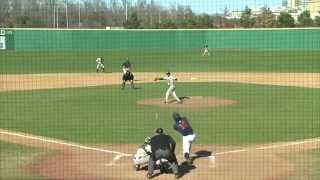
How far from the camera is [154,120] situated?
Answer: 55.1 ft

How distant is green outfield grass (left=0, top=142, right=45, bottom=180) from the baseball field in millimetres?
20

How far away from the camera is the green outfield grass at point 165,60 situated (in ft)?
122

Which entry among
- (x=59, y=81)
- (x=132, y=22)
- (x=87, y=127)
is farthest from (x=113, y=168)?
(x=132, y=22)

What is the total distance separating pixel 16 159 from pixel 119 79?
18.6m

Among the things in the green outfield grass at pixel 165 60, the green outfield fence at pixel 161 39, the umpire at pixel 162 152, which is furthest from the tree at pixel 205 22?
the umpire at pixel 162 152

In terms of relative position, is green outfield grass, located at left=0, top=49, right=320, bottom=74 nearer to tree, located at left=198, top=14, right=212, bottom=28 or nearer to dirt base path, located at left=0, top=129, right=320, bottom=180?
tree, located at left=198, top=14, right=212, bottom=28

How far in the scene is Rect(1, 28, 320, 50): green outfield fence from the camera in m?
41.9

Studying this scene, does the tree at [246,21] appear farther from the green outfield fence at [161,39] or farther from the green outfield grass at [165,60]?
the green outfield grass at [165,60]

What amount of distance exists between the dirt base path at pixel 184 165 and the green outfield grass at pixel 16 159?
0.72 feet

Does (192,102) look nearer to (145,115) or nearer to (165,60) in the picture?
(145,115)

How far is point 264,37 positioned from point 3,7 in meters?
20.3

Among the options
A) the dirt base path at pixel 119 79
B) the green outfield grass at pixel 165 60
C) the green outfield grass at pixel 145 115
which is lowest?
the green outfield grass at pixel 145 115

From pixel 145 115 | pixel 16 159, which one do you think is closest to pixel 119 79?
pixel 145 115

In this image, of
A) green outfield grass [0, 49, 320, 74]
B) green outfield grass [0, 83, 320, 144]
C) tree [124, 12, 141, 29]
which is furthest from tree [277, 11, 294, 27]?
green outfield grass [0, 83, 320, 144]
